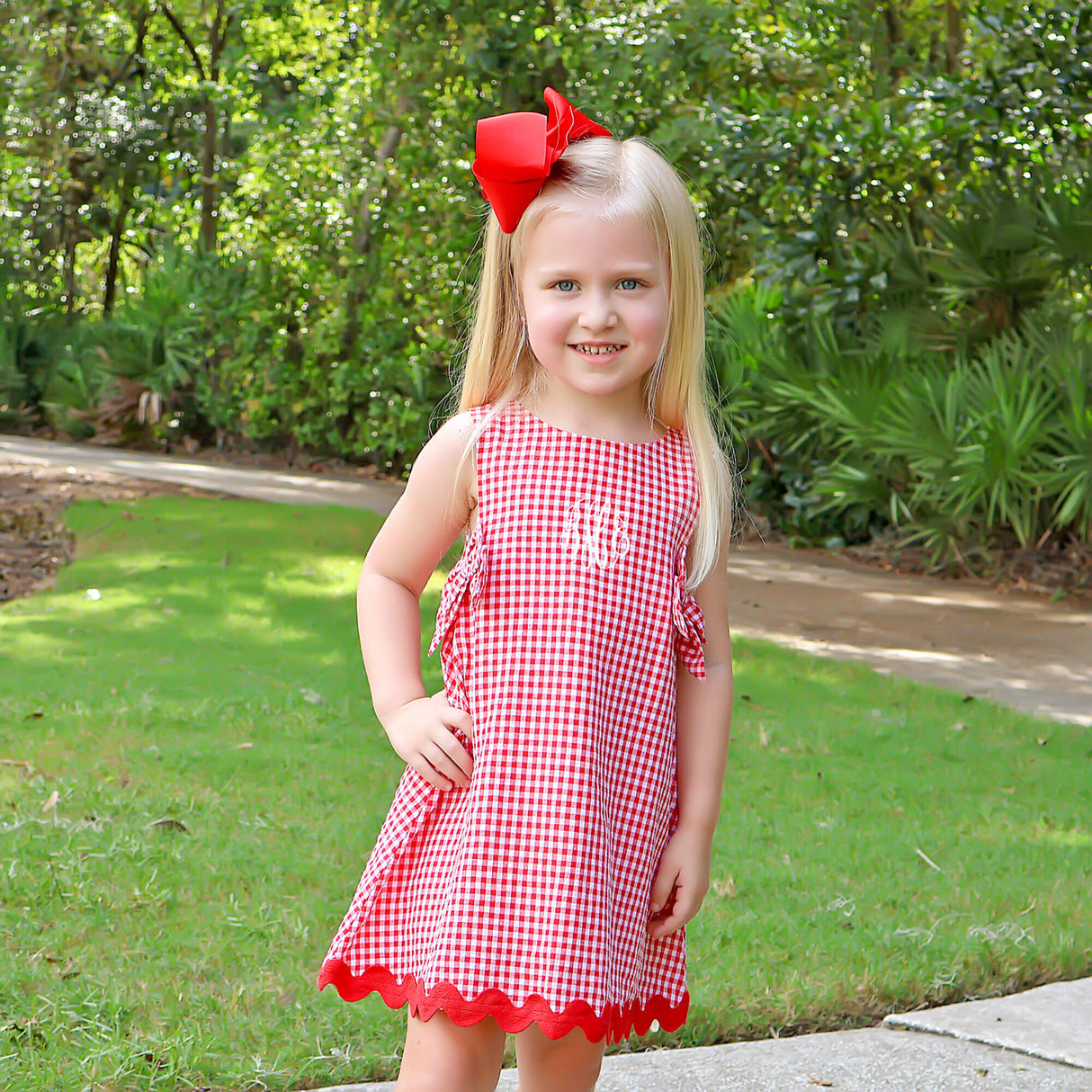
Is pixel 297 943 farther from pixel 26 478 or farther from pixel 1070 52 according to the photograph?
pixel 26 478

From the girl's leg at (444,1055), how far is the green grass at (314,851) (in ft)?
2.65

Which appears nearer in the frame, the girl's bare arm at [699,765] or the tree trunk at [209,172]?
the girl's bare arm at [699,765]

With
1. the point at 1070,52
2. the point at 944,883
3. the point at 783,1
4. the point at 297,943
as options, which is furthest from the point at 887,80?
the point at 297,943

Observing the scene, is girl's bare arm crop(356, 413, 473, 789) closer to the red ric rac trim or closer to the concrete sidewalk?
the red ric rac trim

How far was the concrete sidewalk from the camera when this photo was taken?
8.07 feet

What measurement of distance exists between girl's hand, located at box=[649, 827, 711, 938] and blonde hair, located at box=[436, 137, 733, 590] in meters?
0.34

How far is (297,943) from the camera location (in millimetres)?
3029

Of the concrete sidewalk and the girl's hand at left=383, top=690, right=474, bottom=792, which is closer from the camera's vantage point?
the girl's hand at left=383, top=690, right=474, bottom=792

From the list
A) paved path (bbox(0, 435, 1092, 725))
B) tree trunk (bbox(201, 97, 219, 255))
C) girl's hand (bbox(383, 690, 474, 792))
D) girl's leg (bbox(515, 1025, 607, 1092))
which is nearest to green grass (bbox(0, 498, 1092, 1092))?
paved path (bbox(0, 435, 1092, 725))

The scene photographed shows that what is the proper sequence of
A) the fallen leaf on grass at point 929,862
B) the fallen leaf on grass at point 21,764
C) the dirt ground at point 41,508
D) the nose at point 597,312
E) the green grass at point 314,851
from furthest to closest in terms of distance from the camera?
the dirt ground at point 41,508
the fallen leaf on grass at point 21,764
the fallen leaf on grass at point 929,862
the green grass at point 314,851
the nose at point 597,312

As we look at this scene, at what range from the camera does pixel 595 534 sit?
184 centimetres

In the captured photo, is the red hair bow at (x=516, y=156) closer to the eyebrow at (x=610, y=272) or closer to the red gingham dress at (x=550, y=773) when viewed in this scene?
the eyebrow at (x=610, y=272)

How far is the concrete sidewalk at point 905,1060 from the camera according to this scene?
8.07ft

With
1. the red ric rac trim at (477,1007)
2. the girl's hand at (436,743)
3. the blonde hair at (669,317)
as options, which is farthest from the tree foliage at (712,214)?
the red ric rac trim at (477,1007)
